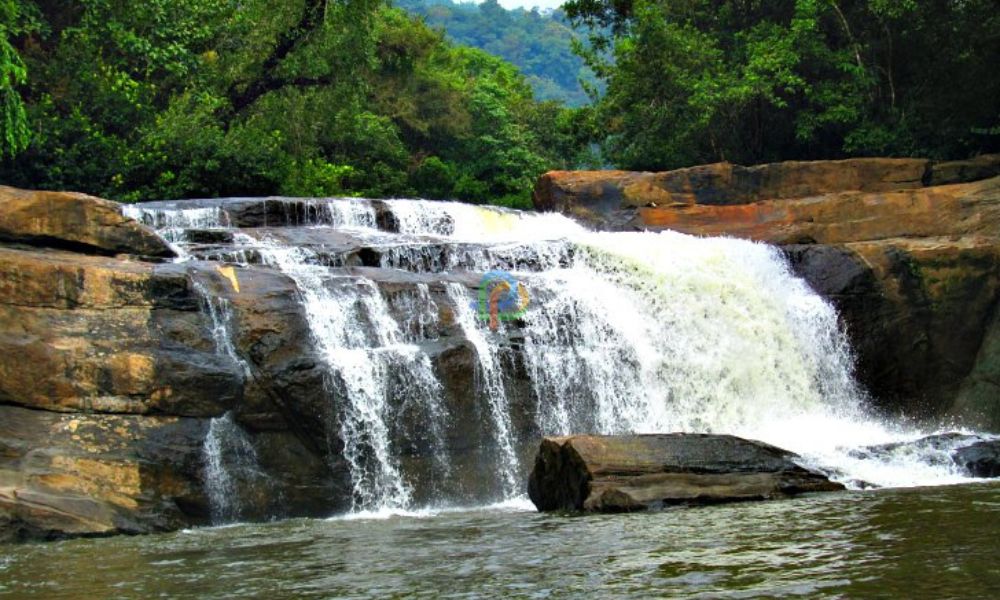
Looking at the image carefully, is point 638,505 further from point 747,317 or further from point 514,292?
point 747,317

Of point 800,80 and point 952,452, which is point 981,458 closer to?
point 952,452

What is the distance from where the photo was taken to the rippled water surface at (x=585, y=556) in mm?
6520

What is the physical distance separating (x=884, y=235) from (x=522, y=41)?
76298mm

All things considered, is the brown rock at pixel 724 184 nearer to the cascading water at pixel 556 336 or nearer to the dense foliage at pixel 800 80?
the dense foliage at pixel 800 80

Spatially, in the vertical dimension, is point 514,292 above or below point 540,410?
above

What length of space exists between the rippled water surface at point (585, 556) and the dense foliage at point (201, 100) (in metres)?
13.0

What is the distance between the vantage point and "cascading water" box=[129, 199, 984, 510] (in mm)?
13875

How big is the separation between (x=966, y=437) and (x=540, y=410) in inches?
220

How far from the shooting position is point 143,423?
41.3 feet

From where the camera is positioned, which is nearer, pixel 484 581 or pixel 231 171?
pixel 484 581

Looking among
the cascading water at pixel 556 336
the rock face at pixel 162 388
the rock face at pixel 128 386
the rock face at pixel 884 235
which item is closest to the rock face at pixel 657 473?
the cascading water at pixel 556 336

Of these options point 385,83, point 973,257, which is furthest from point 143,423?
point 385,83

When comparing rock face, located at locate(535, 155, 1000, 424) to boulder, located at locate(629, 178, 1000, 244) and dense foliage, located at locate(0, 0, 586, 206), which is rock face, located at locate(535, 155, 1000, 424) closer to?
boulder, located at locate(629, 178, 1000, 244)

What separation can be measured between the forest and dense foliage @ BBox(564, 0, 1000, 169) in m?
0.05
